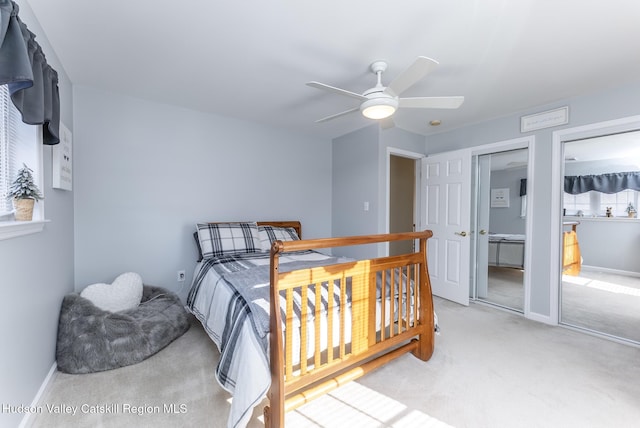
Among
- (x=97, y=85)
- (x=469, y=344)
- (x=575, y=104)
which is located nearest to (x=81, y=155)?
(x=97, y=85)

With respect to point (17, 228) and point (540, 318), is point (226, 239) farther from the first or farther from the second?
point (540, 318)

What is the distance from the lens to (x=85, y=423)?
1441mm

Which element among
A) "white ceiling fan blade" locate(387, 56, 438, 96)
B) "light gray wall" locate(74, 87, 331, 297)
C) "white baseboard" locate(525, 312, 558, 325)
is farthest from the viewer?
"white baseboard" locate(525, 312, 558, 325)

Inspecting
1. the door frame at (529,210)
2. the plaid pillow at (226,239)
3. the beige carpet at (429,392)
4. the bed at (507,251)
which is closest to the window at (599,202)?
the bed at (507,251)

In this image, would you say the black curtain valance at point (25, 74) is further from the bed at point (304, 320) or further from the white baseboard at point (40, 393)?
the white baseboard at point (40, 393)

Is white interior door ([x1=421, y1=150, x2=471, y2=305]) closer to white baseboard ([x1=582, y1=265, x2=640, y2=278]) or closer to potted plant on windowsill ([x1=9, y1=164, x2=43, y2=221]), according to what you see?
white baseboard ([x1=582, y1=265, x2=640, y2=278])

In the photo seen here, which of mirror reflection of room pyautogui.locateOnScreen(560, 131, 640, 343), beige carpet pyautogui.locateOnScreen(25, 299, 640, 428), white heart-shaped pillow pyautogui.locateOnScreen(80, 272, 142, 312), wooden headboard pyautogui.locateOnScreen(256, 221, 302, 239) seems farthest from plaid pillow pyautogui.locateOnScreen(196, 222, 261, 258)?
mirror reflection of room pyautogui.locateOnScreen(560, 131, 640, 343)

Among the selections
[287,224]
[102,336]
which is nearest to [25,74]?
[102,336]

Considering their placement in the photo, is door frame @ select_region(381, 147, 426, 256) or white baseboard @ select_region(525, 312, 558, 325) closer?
white baseboard @ select_region(525, 312, 558, 325)

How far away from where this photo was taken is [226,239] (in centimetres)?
288

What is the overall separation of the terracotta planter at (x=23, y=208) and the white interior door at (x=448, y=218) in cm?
384

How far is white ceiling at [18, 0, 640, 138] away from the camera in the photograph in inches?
60.5

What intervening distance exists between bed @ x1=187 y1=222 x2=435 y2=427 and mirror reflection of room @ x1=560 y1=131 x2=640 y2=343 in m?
2.84

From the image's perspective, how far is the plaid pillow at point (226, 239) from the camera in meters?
2.79
